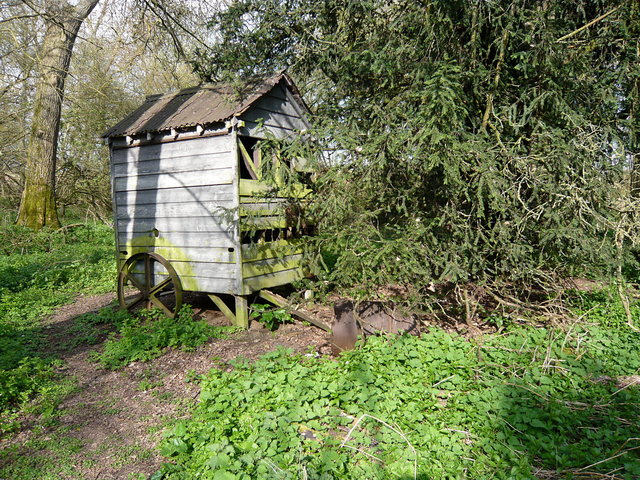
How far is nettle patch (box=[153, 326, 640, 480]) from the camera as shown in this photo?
117 inches

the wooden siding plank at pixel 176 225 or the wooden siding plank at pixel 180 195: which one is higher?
the wooden siding plank at pixel 180 195

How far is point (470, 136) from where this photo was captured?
15.8 ft

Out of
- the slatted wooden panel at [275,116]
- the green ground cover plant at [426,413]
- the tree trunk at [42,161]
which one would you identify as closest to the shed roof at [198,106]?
the slatted wooden panel at [275,116]

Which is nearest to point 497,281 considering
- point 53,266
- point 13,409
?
point 13,409

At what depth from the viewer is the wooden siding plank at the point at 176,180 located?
19.2 ft

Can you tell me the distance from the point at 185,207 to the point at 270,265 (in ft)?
5.09

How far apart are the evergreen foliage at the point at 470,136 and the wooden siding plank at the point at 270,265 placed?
1092 mm

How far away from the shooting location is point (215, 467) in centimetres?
293

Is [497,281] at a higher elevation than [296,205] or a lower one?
lower

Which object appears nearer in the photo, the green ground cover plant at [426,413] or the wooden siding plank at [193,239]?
the green ground cover plant at [426,413]

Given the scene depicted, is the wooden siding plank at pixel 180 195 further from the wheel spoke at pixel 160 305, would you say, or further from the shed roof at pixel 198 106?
the wheel spoke at pixel 160 305

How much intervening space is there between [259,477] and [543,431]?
7.47 feet

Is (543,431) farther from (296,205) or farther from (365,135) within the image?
(296,205)

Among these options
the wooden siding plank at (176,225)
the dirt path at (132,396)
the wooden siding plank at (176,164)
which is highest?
the wooden siding plank at (176,164)
